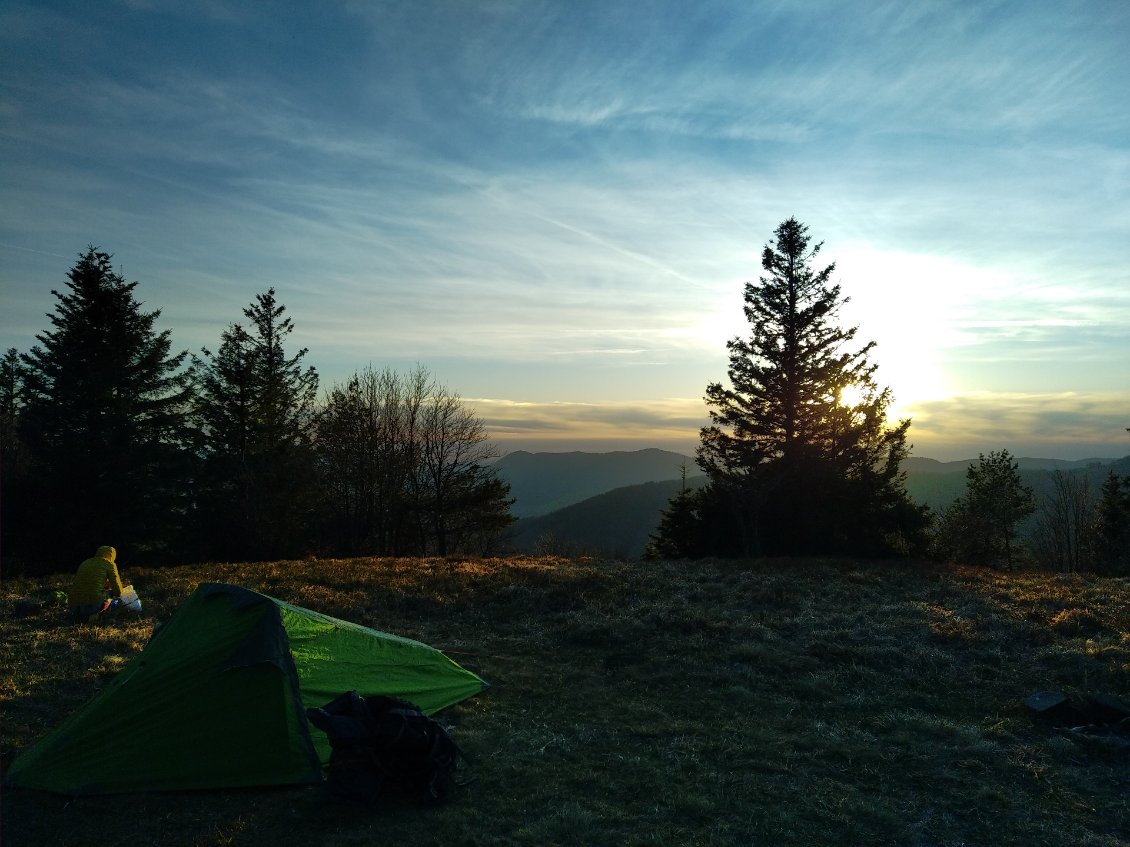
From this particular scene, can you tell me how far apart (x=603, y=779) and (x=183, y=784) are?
13.6ft

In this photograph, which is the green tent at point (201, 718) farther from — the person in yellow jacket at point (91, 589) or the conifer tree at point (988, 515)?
the conifer tree at point (988, 515)

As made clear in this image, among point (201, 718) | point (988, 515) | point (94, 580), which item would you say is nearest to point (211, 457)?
point (94, 580)

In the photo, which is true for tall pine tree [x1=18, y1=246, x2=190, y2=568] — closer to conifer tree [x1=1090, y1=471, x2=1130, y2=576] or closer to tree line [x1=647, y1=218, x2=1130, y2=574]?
tree line [x1=647, y1=218, x2=1130, y2=574]

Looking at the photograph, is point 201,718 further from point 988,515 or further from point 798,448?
point 988,515

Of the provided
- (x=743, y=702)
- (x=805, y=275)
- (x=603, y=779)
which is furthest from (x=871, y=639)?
(x=805, y=275)

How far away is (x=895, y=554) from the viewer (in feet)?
93.2

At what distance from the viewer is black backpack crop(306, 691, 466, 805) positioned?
21.6 feet

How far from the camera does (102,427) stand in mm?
29719

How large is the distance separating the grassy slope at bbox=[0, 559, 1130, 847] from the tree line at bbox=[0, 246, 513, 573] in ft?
46.2

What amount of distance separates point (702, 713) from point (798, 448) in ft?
74.1

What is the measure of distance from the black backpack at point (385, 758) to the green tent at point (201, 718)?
54 centimetres

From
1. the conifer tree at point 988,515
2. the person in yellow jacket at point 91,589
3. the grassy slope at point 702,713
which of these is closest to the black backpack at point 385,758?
the grassy slope at point 702,713

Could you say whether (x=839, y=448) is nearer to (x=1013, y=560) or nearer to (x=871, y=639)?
(x=871, y=639)

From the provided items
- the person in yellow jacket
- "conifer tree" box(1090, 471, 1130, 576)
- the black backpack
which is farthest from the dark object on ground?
"conifer tree" box(1090, 471, 1130, 576)
